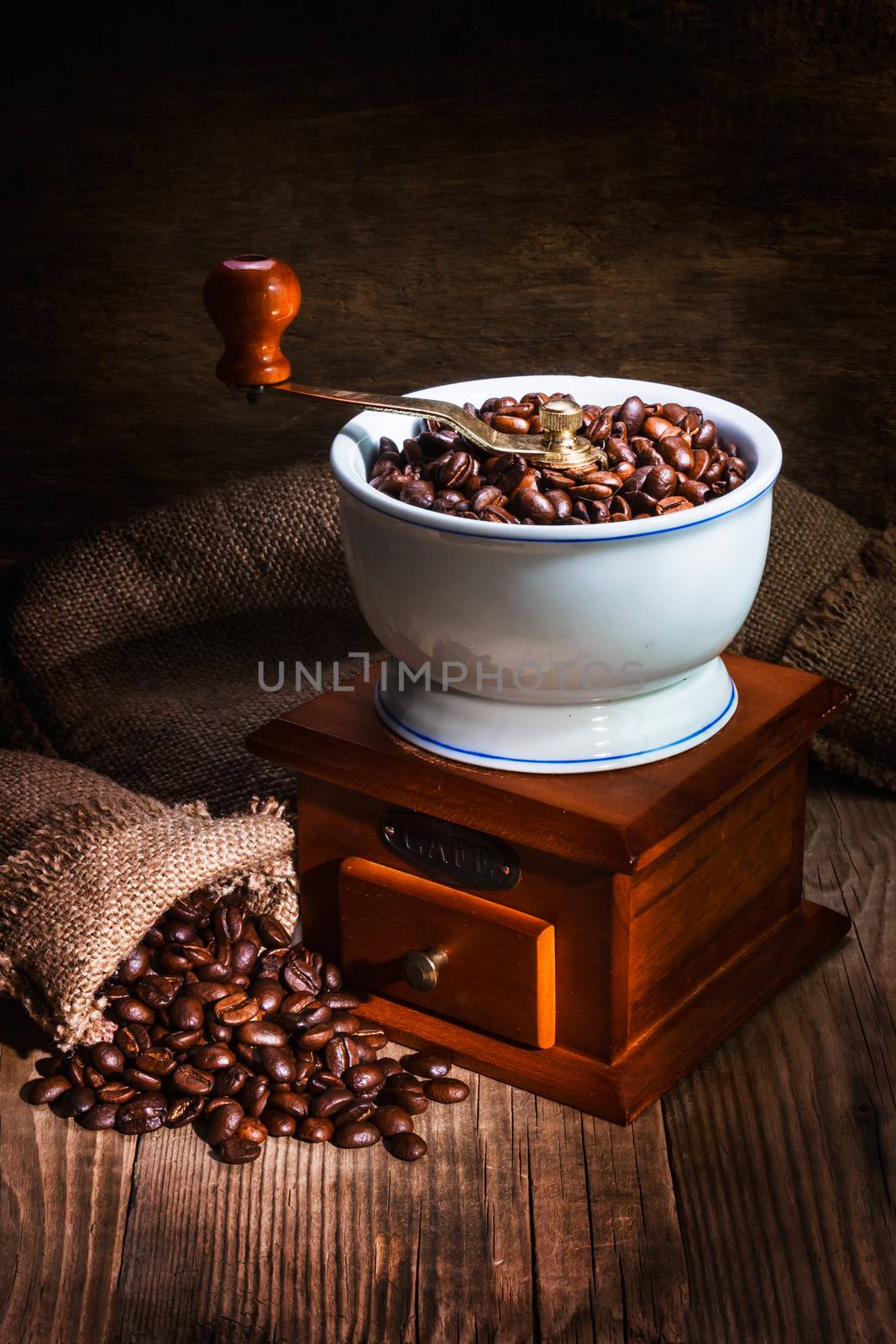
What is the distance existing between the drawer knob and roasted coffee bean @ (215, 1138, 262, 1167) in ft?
0.72

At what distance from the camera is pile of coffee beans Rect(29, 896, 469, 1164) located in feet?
4.56

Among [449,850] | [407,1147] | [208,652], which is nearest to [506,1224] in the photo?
[407,1147]

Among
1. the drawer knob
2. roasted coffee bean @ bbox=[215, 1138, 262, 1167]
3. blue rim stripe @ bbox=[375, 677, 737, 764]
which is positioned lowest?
roasted coffee bean @ bbox=[215, 1138, 262, 1167]

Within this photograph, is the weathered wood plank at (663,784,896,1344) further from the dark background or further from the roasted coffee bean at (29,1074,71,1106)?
the dark background

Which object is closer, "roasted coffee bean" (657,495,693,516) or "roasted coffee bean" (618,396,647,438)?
"roasted coffee bean" (657,495,693,516)

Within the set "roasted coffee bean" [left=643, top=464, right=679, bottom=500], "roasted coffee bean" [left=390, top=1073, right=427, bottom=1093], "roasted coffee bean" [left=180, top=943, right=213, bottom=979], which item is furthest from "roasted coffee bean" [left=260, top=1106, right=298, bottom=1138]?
"roasted coffee bean" [left=643, top=464, right=679, bottom=500]

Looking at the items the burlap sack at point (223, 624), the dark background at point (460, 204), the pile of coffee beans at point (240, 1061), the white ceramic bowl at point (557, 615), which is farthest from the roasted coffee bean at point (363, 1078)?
the dark background at point (460, 204)

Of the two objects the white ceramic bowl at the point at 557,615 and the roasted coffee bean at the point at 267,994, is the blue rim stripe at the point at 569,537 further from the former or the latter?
the roasted coffee bean at the point at 267,994

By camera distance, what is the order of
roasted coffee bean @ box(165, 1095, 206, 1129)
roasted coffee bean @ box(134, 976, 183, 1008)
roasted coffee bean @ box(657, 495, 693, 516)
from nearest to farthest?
1. roasted coffee bean @ box(657, 495, 693, 516)
2. roasted coffee bean @ box(165, 1095, 206, 1129)
3. roasted coffee bean @ box(134, 976, 183, 1008)

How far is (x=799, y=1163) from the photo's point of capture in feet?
4.38

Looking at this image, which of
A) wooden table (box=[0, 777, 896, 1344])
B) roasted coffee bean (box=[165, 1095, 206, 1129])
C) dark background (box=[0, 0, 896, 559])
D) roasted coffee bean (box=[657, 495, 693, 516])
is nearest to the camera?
wooden table (box=[0, 777, 896, 1344])

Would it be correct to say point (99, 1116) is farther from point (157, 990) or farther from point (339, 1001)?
point (339, 1001)

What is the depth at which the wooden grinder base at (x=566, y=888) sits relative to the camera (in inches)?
52.9

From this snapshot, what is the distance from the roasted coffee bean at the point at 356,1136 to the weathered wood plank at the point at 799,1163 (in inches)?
11.0
